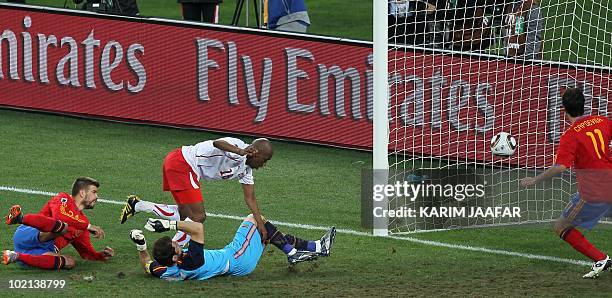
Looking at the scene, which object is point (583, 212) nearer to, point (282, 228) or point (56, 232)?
point (282, 228)

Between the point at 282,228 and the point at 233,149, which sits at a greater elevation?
the point at 233,149

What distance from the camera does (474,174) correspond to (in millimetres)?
15367

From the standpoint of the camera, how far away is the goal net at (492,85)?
1497cm

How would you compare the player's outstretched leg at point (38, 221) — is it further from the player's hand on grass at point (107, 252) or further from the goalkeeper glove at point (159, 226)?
the goalkeeper glove at point (159, 226)

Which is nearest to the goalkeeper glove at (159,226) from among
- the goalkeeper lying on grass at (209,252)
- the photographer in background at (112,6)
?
the goalkeeper lying on grass at (209,252)

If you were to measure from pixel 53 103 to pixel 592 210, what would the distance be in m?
9.29

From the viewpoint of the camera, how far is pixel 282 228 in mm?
13898

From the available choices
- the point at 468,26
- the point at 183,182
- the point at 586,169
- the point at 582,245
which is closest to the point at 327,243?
the point at 183,182

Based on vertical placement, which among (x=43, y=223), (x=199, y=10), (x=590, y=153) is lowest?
(x=43, y=223)

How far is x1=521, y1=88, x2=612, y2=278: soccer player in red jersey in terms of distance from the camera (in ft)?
38.8

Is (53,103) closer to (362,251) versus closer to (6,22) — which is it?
(6,22)

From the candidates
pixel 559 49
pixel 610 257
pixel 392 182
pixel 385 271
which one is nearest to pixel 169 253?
pixel 385 271

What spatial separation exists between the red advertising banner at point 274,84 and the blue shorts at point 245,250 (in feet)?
10.2

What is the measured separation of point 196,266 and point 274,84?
622 cm
